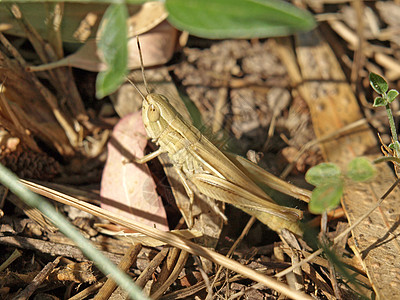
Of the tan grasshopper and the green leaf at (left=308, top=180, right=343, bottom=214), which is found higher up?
the green leaf at (left=308, top=180, right=343, bottom=214)

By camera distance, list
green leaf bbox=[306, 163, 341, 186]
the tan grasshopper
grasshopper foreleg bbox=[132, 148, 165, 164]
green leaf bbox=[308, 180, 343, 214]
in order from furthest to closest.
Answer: grasshopper foreleg bbox=[132, 148, 165, 164]
the tan grasshopper
green leaf bbox=[306, 163, 341, 186]
green leaf bbox=[308, 180, 343, 214]

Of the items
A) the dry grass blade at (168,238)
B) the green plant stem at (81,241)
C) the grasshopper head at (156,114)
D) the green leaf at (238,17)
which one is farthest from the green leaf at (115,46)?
the grasshopper head at (156,114)

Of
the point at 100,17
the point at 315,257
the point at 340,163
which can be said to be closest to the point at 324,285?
the point at 315,257

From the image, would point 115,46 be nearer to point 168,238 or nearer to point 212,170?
point 168,238

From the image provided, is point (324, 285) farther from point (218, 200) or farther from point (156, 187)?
point (156, 187)

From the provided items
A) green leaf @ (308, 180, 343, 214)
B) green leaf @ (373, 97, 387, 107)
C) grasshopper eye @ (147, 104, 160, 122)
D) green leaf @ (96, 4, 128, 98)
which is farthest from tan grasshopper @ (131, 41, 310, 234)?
green leaf @ (96, 4, 128, 98)

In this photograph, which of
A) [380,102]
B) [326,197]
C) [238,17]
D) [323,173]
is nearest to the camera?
[238,17]

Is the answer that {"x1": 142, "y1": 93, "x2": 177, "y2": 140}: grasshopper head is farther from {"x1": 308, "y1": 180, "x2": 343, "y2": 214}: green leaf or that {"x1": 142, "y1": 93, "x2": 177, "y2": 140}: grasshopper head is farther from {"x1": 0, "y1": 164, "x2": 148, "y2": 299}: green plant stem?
{"x1": 308, "y1": 180, "x2": 343, "y2": 214}: green leaf

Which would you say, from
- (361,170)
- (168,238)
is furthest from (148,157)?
(361,170)
